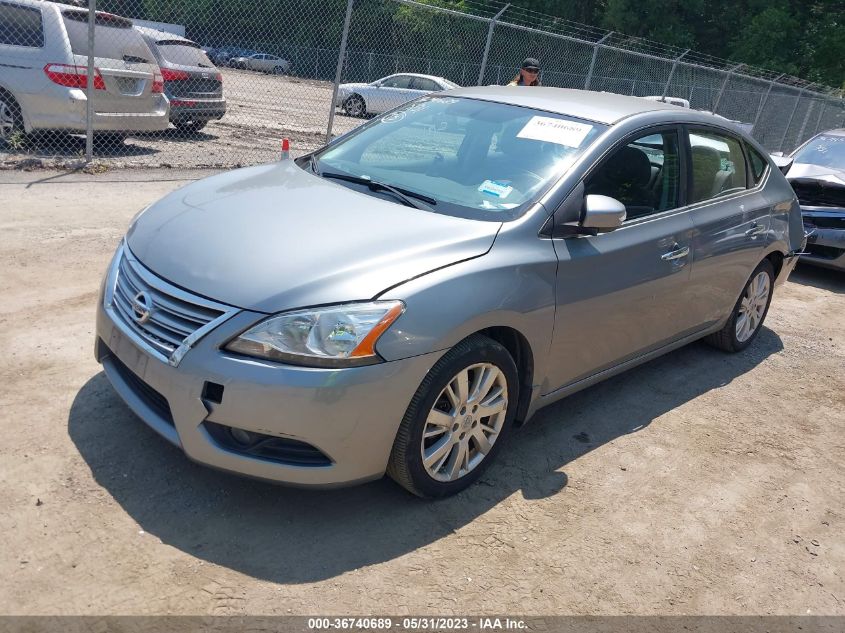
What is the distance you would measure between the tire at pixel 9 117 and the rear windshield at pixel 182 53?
3292 millimetres

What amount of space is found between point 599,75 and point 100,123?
45.0 ft

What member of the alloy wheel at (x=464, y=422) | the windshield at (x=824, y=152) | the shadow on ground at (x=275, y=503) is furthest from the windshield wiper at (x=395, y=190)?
the windshield at (x=824, y=152)

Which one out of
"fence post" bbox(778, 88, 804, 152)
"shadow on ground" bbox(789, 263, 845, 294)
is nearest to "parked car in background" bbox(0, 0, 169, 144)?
"shadow on ground" bbox(789, 263, 845, 294)

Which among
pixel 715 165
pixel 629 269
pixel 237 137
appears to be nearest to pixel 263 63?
pixel 237 137

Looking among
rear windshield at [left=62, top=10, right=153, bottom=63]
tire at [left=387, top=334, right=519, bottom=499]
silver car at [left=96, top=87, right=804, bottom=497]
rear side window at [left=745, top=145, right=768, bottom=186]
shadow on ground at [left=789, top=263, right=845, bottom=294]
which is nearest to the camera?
silver car at [left=96, top=87, right=804, bottom=497]

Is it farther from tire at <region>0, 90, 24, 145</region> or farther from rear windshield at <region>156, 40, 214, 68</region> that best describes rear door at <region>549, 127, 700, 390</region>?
rear windshield at <region>156, 40, 214, 68</region>

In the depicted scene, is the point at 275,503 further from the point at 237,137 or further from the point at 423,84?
the point at 423,84

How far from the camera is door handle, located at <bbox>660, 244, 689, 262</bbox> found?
4.33 m

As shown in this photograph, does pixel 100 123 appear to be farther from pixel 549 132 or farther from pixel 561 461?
pixel 561 461

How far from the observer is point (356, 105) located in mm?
20312

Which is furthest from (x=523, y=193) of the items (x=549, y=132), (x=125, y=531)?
(x=125, y=531)

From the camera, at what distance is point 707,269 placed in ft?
15.6

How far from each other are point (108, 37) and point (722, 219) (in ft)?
26.4

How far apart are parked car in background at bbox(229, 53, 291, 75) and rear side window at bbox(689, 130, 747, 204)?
1762 centimetres
